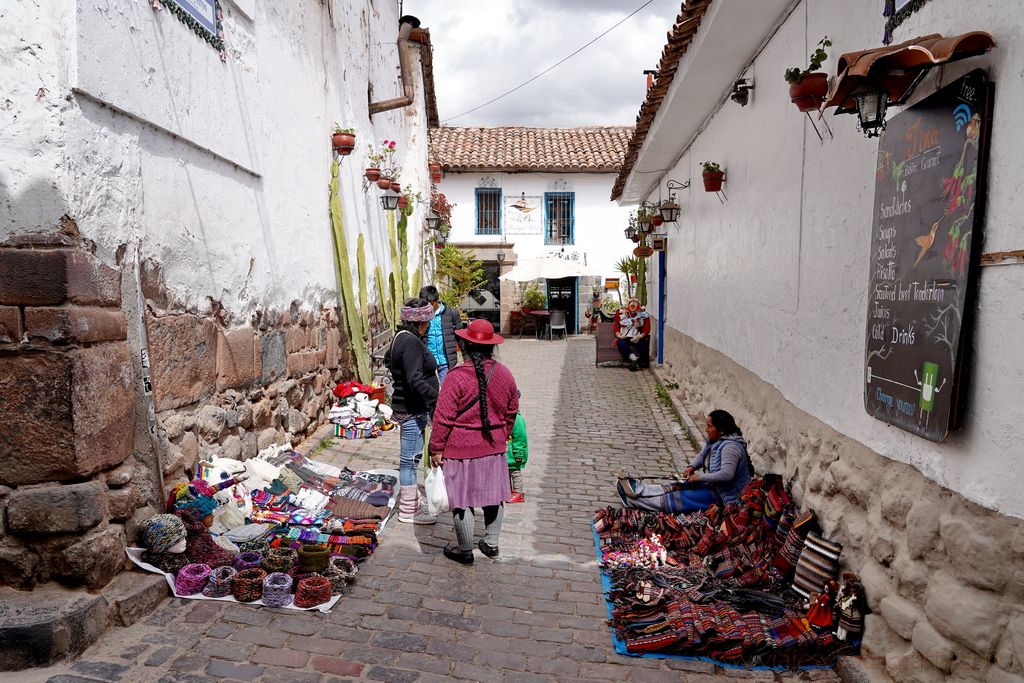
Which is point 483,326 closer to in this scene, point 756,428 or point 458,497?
point 458,497

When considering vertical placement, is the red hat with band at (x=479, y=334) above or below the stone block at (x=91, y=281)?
below

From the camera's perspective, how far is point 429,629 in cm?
372

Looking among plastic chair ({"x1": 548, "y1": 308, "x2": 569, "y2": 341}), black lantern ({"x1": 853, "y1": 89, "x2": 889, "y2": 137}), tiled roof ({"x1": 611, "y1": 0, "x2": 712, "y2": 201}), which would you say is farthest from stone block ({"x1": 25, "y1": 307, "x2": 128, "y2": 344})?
plastic chair ({"x1": 548, "y1": 308, "x2": 569, "y2": 341})

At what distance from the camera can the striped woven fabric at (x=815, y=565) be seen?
3.79 metres

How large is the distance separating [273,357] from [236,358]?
0.85 meters

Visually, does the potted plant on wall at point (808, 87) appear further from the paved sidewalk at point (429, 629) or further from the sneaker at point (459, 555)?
the sneaker at point (459, 555)

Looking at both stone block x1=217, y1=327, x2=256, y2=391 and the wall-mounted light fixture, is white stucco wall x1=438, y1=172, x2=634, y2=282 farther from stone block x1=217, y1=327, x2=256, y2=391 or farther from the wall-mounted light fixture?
stone block x1=217, y1=327, x2=256, y2=391

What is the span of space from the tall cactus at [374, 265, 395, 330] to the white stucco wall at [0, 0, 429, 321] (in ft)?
6.81

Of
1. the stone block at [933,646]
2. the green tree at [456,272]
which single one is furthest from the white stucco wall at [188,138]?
the green tree at [456,272]

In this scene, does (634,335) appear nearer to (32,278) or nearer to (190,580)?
(190,580)

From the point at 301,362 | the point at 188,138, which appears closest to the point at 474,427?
the point at 188,138

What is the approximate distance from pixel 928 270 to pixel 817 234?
1.66 metres

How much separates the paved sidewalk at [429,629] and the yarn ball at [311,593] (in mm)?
64

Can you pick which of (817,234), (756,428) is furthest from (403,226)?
(817,234)
